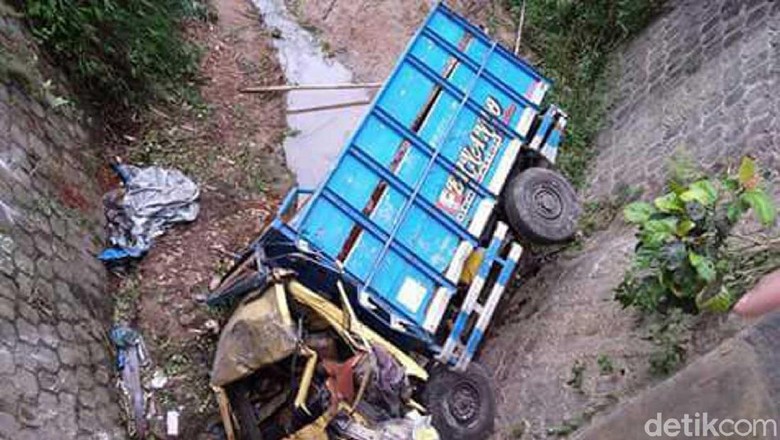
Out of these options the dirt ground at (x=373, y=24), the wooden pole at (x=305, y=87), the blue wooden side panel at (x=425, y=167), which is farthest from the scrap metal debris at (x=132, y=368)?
the dirt ground at (x=373, y=24)

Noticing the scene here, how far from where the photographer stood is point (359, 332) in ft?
20.9

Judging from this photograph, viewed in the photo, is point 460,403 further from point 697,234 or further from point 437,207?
point 697,234

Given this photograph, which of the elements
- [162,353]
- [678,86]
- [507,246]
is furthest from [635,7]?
[162,353]

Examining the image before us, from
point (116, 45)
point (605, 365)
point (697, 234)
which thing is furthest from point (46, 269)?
point (697, 234)

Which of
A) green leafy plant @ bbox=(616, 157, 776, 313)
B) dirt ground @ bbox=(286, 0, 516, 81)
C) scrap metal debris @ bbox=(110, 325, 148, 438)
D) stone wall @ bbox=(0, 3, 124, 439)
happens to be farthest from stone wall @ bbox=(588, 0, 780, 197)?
stone wall @ bbox=(0, 3, 124, 439)

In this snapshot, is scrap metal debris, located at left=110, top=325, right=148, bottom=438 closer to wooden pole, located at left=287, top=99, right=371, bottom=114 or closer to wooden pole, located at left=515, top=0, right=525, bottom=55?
wooden pole, located at left=287, top=99, right=371, bottom=114


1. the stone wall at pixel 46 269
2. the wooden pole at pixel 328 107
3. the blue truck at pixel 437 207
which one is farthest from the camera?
the wooden pole at pixel 328 107

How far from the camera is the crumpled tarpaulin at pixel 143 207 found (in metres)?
7.97

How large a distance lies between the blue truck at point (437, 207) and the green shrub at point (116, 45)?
2.35 meters

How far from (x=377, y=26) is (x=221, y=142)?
282 cm

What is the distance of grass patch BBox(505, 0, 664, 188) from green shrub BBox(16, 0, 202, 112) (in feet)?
13.5

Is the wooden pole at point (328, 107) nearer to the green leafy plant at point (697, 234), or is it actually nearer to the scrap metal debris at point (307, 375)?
the scrap metal debris at point (307, 375)

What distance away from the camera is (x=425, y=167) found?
23.5 feet

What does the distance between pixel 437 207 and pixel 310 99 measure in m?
3.46
